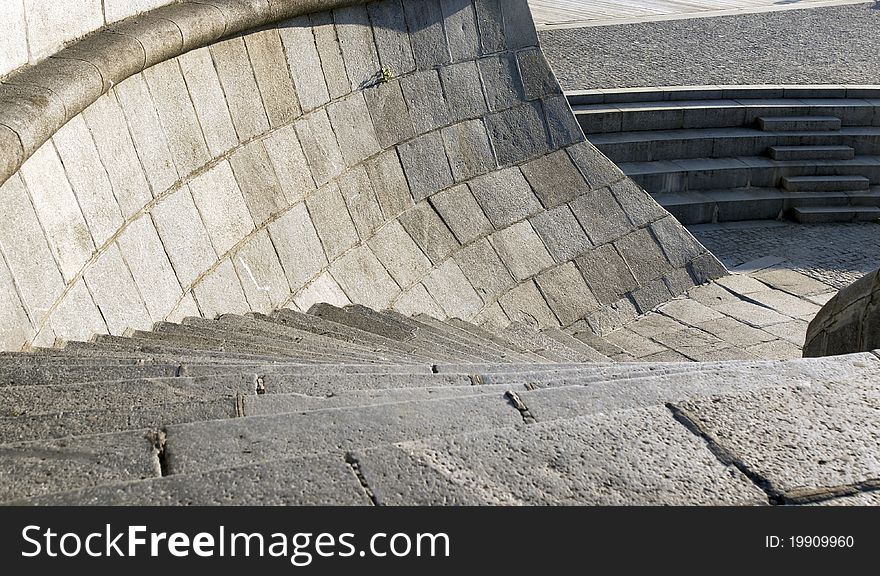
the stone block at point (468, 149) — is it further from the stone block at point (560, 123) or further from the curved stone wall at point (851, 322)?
the curved stone wall at point (851, 322)

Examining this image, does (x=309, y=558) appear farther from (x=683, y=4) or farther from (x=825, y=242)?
(x=683, y=4)

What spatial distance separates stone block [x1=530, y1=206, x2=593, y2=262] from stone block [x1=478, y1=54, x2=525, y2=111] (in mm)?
948

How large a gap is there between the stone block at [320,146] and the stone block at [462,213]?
967 millimetres

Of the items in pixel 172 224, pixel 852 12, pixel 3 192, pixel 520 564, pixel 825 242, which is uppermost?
pixel 852 12

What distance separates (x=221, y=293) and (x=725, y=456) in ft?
11.5

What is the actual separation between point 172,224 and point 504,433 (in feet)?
10.5

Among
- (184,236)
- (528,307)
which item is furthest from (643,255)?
(184,236)

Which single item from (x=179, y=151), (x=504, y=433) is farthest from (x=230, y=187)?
(x=504, y=433)

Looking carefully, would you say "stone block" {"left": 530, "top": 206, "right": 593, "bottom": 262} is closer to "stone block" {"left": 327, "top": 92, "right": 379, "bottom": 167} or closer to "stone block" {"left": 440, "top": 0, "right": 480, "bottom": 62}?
"stone block" {"left": 440, "top": 0, "right": 480, "bottom": 62}

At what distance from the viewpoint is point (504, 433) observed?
2.21 m

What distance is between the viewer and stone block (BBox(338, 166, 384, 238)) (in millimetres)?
6387

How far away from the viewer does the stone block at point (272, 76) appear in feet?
18.9

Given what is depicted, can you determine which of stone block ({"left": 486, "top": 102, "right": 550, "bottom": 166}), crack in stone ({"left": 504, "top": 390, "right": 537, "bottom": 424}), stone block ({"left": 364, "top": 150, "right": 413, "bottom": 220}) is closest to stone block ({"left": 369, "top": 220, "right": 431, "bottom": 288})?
stone block ({"left": 364, "top": 150, "right": 413, "bottom": 220})

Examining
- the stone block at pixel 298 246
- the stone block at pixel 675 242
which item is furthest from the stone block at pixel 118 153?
the stone block at pixel 675 242
